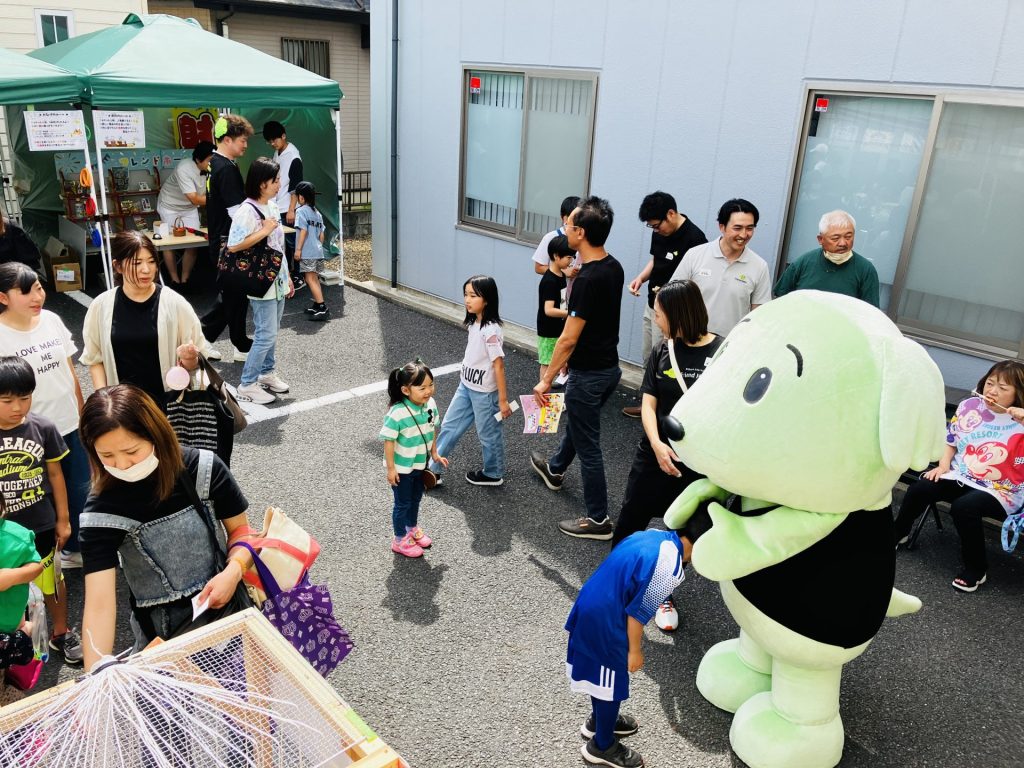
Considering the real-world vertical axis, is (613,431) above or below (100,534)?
below

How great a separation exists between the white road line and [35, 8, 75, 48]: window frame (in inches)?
324

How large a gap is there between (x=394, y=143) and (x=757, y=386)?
8.10m

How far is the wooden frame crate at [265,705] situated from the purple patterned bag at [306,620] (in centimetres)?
49

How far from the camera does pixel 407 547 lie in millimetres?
4832

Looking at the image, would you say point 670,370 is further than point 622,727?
Yes

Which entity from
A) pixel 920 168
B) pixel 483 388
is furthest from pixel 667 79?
pixel 483 388

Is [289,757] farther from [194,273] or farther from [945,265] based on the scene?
[194,273]

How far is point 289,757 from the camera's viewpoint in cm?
211

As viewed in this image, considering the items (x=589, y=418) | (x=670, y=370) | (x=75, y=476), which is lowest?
(x=75, y=476)

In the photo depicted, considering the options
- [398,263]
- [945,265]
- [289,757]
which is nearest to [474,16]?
[398,263]

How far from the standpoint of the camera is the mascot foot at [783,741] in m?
3.30

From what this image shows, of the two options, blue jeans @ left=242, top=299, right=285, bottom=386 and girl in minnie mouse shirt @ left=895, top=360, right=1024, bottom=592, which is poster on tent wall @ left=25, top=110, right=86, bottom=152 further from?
girl in minnie mouse shirt @ left=895, top=360, right=1024, bottom=592

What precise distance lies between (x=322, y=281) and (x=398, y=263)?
115 centimetres

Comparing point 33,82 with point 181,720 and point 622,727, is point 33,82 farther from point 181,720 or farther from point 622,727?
point 622,727
